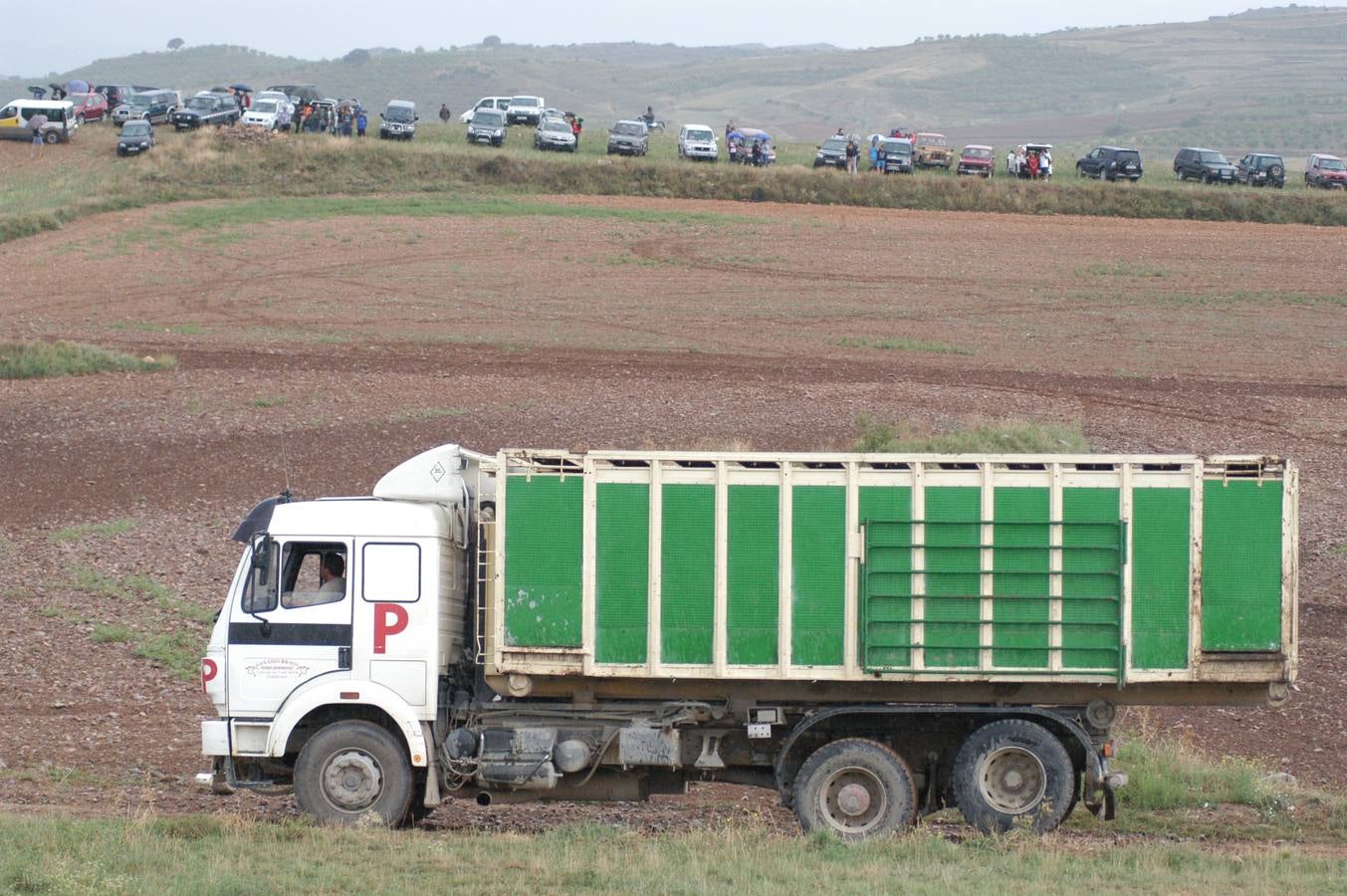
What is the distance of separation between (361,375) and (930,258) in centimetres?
1944

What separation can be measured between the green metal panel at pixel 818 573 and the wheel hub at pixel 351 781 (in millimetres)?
3165

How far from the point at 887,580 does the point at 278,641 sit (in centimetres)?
438

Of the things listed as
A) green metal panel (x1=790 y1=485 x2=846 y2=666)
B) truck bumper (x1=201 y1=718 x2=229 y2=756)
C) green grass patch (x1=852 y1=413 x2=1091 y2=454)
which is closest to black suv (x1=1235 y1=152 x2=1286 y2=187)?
green grass patch (x1=852 y1=413 x2=1091 y2=454)

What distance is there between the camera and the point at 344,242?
43969 millimetres

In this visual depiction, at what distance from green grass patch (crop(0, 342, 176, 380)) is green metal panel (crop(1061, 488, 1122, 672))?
2268cm

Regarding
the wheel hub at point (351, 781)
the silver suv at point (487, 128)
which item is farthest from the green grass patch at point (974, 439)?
the silver suv at point (487, 128)

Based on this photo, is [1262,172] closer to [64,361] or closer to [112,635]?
[64,361]

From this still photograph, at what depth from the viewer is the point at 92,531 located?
69.2 ft

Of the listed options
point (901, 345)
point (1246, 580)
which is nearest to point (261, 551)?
point (1246, 580)

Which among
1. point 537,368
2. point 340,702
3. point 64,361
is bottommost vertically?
point 340,702

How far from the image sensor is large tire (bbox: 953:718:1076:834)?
11.1 m

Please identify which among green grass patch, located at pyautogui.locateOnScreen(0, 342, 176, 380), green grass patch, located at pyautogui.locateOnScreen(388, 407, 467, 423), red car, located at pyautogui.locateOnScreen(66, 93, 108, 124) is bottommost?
green grass patch, located at pyautogui.locateOnScreen(388, 407, 467, 423)

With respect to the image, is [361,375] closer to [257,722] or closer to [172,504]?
[172,504]

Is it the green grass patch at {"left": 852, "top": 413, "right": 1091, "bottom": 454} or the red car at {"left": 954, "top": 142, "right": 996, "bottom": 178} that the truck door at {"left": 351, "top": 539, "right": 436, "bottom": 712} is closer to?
the green grass patch at {"left": 852, "top": 413, "right": 1091, "bottom": 454}
